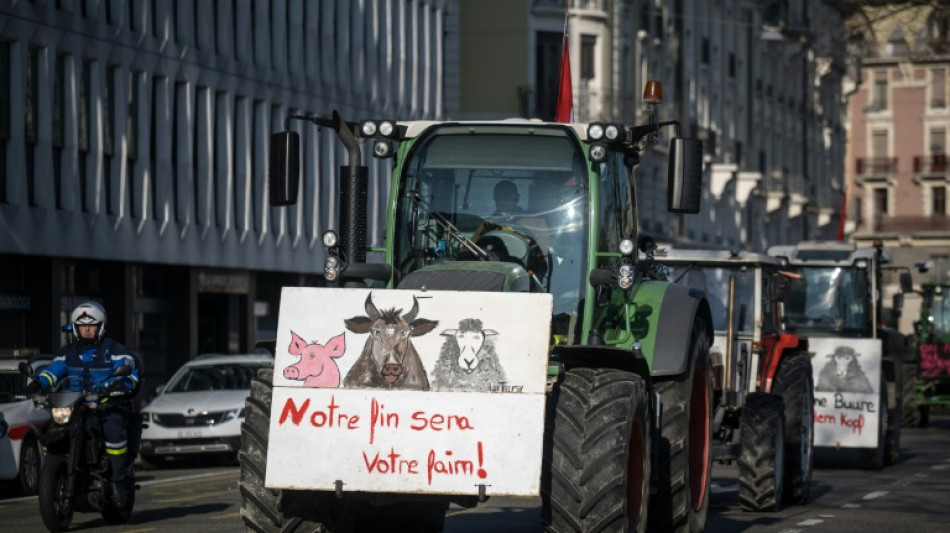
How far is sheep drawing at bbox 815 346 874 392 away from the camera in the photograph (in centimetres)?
2650

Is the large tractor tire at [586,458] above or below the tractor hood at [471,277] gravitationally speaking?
below

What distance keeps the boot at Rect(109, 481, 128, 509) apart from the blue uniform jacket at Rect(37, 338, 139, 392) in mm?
765

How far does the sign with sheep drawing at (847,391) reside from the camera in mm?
26469

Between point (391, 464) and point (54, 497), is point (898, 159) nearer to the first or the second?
point (54, 497)

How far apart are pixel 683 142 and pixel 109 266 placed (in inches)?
1221

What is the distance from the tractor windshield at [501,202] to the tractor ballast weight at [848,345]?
11.4 m

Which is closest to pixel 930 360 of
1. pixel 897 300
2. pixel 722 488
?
pixel 897 300

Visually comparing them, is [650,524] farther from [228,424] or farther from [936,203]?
[936,203]

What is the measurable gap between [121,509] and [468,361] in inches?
270

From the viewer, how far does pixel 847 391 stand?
87.4 ft

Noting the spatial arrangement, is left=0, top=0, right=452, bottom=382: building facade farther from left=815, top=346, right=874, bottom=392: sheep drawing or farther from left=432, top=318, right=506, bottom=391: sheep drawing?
left=432, top=318, right=506, bottom=391: sheep drawing

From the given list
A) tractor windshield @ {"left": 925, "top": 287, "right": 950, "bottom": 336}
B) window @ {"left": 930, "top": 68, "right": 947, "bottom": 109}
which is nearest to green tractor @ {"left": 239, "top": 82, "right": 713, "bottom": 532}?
tractor windshield @ {"left": 925, "top": 287, "right": 950, "bottom": 336}

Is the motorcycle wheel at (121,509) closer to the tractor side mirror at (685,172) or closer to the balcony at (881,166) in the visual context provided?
the tractor side mirror at (685,172)

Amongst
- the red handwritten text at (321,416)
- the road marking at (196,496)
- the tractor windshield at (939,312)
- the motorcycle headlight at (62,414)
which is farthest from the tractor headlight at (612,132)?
the tractor windshield at (939,312)
